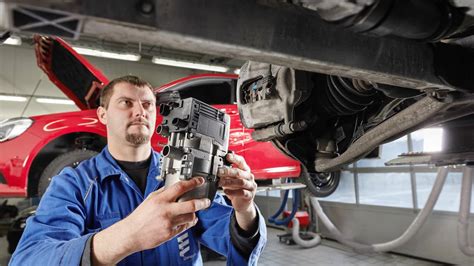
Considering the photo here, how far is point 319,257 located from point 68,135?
3528 mm

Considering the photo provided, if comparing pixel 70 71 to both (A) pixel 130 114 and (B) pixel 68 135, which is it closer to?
(B) pixel 68 135

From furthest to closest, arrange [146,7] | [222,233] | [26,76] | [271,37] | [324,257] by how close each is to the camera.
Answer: [26,76], [324,257], [222,233], [271,37], [146,7]

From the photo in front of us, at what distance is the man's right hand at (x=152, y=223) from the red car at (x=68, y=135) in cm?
216

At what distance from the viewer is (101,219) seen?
128 centimetres

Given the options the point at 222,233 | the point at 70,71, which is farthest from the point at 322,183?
the point at 70,71

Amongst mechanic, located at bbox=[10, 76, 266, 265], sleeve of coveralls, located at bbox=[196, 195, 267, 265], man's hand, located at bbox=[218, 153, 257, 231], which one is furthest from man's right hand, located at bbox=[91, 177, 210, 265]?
sleeve of coveralls, located at bbox=[196, 195, 267, 265]

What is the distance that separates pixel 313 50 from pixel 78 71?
3285mm

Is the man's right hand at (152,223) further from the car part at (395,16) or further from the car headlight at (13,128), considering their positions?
the car headlight at (13,128)

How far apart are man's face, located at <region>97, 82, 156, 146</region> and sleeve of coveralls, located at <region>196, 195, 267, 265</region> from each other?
459 millimetres

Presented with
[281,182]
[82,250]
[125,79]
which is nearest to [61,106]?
[281,182]

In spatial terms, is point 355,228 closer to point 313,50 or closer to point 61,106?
point 313,50

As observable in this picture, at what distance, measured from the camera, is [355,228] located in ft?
17.1

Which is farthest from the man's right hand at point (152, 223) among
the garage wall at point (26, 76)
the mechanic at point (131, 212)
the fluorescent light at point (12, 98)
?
the fluorescent light at point (12, 98)

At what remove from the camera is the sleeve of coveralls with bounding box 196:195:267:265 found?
1338 mm
